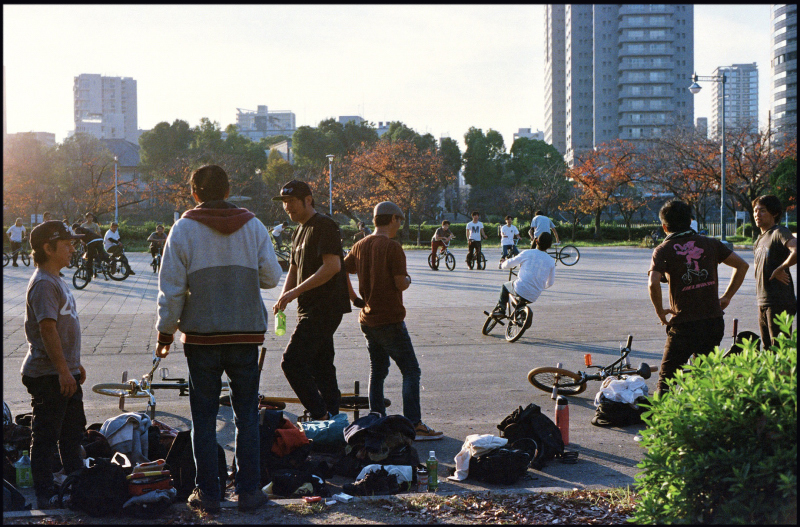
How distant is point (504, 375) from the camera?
8219 mm

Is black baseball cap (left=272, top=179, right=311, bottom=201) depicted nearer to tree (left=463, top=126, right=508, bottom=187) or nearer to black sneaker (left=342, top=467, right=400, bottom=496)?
black sneaker (left=342, top=467, right=400, bottom=496)

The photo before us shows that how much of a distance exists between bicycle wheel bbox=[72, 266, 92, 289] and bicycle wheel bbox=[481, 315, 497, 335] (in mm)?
12234

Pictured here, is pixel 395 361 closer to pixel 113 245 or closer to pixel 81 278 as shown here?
pixel 81 278

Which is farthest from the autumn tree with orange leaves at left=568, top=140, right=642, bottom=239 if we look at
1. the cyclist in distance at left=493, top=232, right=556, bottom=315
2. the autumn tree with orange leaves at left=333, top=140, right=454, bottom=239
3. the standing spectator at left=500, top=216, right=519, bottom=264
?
the cyclist in distance at left=493, top=232, right=556, bottom=315

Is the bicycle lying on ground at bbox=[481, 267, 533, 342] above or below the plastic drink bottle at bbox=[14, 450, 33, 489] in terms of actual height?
above

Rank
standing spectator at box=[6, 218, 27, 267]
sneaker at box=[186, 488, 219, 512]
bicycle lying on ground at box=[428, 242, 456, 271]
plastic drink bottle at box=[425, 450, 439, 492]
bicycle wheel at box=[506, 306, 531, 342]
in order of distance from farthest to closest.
Result: standing spectator at box=[6, 218, 27, 267]
bicycle lying on ground at box=[428, 242, 456, 271]
bicycle wheel at box=[506, 306, 531, 342]
plastic drink bottle at box=[425, 450, 439, 492]
sneaker at box=[186, 488, 219, 512]

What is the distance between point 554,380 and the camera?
735 centimetres

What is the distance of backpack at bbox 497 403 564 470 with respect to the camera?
513 cm

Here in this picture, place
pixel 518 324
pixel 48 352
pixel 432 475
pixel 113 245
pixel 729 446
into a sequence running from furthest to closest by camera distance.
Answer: pixel 113 245 → pixel 518 324 → pixel 432 475 → pixel 48 352 → pixel 729 446

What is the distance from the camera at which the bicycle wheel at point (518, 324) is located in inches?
405

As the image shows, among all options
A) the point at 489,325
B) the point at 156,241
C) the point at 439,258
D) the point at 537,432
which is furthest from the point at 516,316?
the point at 156,241

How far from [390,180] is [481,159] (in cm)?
2730

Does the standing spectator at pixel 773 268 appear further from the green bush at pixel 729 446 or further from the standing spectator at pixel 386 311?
the green bush at pixel 729 446

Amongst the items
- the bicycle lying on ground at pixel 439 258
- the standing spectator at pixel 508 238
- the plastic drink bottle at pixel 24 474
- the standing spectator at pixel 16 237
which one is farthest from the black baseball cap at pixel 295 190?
the standing spectator at pixel 16 237
